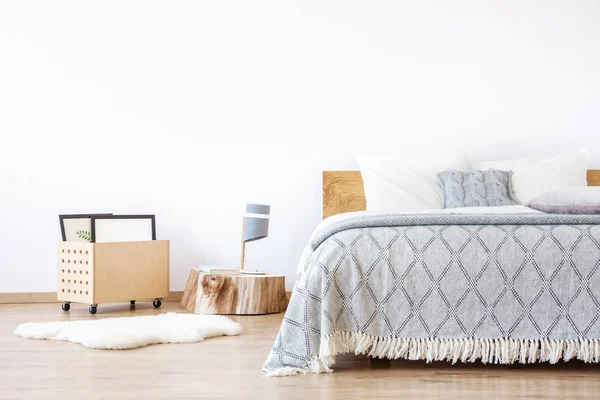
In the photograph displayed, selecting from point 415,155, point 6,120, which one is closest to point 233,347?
point 415,155

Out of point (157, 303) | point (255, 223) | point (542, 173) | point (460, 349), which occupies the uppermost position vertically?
point (542, 173)

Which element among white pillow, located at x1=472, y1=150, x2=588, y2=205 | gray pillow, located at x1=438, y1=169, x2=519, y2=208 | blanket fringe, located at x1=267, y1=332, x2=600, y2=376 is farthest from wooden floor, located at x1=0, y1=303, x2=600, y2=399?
white pillow, located at x1=472, y1=150, x2=588, y2=205

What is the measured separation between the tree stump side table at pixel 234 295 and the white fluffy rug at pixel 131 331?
386 millimetres

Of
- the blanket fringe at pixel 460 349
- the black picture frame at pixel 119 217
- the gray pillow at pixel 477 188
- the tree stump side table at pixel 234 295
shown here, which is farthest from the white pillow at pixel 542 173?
the black picture frame at pixel 119 217

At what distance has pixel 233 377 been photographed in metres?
2.22

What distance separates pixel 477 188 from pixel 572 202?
1.25 meters

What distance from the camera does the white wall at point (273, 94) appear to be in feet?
14.3

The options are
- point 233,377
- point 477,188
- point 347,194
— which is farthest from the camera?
point 347,194

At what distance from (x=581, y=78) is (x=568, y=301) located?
99.4 inches

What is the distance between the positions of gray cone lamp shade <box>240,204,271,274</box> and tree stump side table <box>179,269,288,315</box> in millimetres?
241

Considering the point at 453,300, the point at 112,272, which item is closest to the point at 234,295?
the point at 112,272

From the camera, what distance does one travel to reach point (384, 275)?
2324 millimetres

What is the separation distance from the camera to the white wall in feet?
14.3

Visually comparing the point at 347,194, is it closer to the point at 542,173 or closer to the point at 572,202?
the point at 542,173
